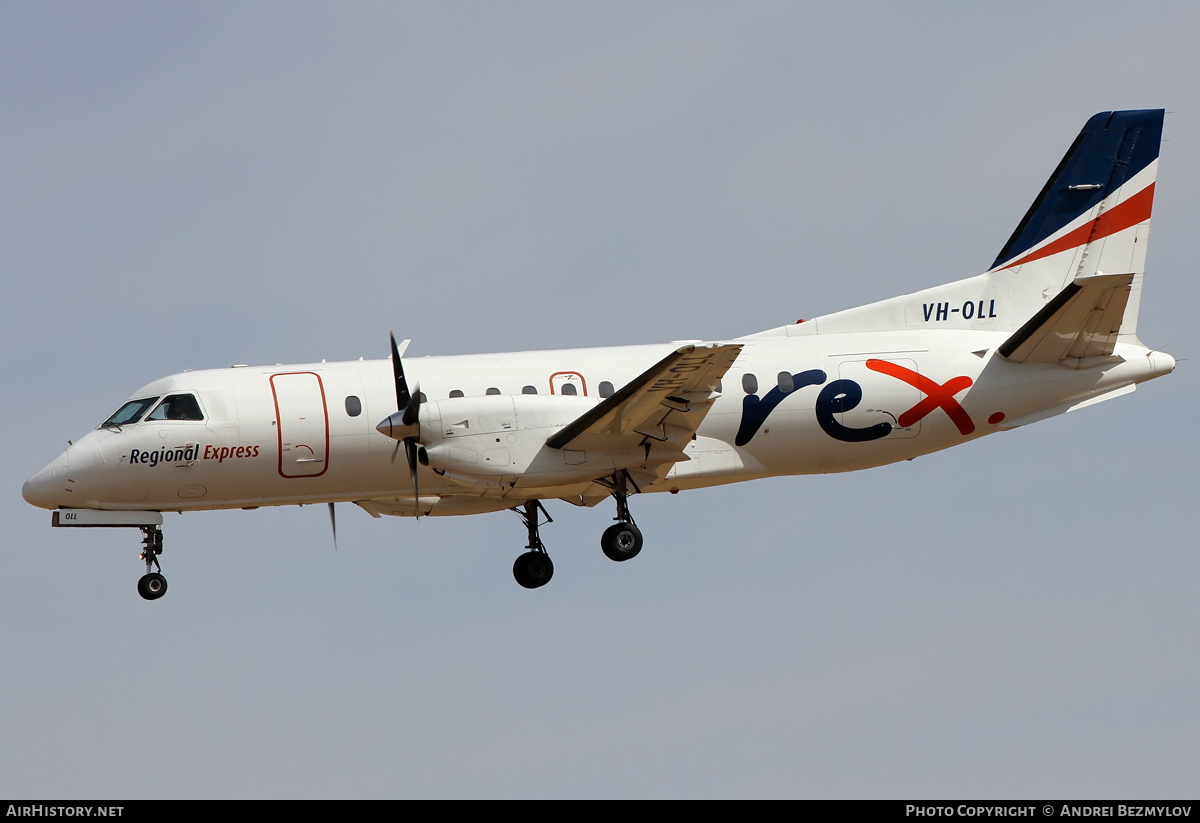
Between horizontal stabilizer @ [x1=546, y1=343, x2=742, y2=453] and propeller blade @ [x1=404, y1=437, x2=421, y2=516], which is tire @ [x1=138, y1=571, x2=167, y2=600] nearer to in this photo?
propeller blade @ [x1=404, y1=437, x2=421, y2=516]

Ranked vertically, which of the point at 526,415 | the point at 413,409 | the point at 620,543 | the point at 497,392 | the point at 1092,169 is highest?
the point at 1092,169

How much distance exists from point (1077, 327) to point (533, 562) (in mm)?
9792

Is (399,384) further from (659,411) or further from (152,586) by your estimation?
(152,586)

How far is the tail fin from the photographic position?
28.4 metres

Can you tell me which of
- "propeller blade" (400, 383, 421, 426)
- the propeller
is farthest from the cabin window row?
"propeller blade" (400, 383, 421, 426)

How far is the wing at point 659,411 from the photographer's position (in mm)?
22625

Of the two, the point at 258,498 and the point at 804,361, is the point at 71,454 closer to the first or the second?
A: the point at 258,498

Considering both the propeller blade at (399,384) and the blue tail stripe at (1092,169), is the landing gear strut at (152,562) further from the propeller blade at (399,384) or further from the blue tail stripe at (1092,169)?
the blue tail stripe at (1092,169)

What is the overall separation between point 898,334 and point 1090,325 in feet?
10.3

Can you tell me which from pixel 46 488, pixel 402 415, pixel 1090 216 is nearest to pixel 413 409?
pixel 402 415

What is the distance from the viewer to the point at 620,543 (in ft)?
81.1

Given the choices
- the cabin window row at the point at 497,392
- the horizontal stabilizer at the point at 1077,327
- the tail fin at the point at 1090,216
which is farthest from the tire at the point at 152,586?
the tail fin at the point at 1090,216
